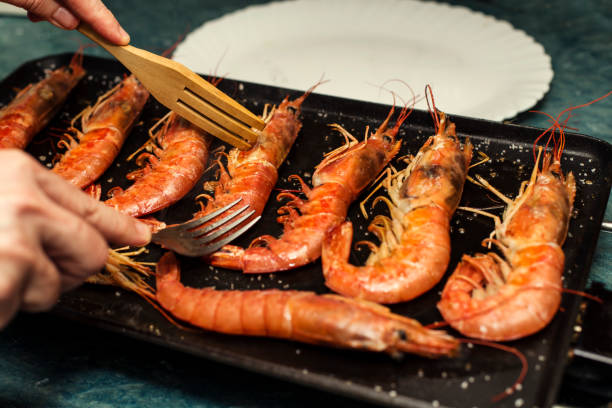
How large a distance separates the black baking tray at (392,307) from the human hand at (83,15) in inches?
30.4

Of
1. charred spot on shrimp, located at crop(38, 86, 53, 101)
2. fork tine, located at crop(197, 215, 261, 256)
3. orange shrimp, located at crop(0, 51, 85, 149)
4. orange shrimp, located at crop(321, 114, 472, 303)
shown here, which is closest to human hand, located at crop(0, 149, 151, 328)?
fork tine, located at crop(197, 215, 261, 256)

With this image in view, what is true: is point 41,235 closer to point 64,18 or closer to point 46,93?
point 64,18

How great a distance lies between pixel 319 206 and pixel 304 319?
0.70 metres

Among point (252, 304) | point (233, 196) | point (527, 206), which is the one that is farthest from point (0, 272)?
point (527, 206)

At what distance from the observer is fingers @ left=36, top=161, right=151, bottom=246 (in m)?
1.38

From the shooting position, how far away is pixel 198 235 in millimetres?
2242

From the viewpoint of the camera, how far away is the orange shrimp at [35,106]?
10.00ft

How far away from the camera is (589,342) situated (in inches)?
72.9

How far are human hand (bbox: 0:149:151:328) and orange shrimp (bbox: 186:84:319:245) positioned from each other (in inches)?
37.3

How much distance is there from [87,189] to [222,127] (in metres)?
0.78

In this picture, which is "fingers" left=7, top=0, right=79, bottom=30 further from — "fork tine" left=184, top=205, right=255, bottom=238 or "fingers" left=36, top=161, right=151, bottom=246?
"fingers" left=36, top=161, right=151, bottom=246

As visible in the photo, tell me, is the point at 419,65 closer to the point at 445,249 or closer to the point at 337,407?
the point at 445,249

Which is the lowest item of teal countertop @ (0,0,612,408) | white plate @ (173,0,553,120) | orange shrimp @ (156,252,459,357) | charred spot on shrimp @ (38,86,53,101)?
teal countertop @ (0,0,612,408)

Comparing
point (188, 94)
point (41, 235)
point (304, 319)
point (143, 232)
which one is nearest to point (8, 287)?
point (41, 235)
